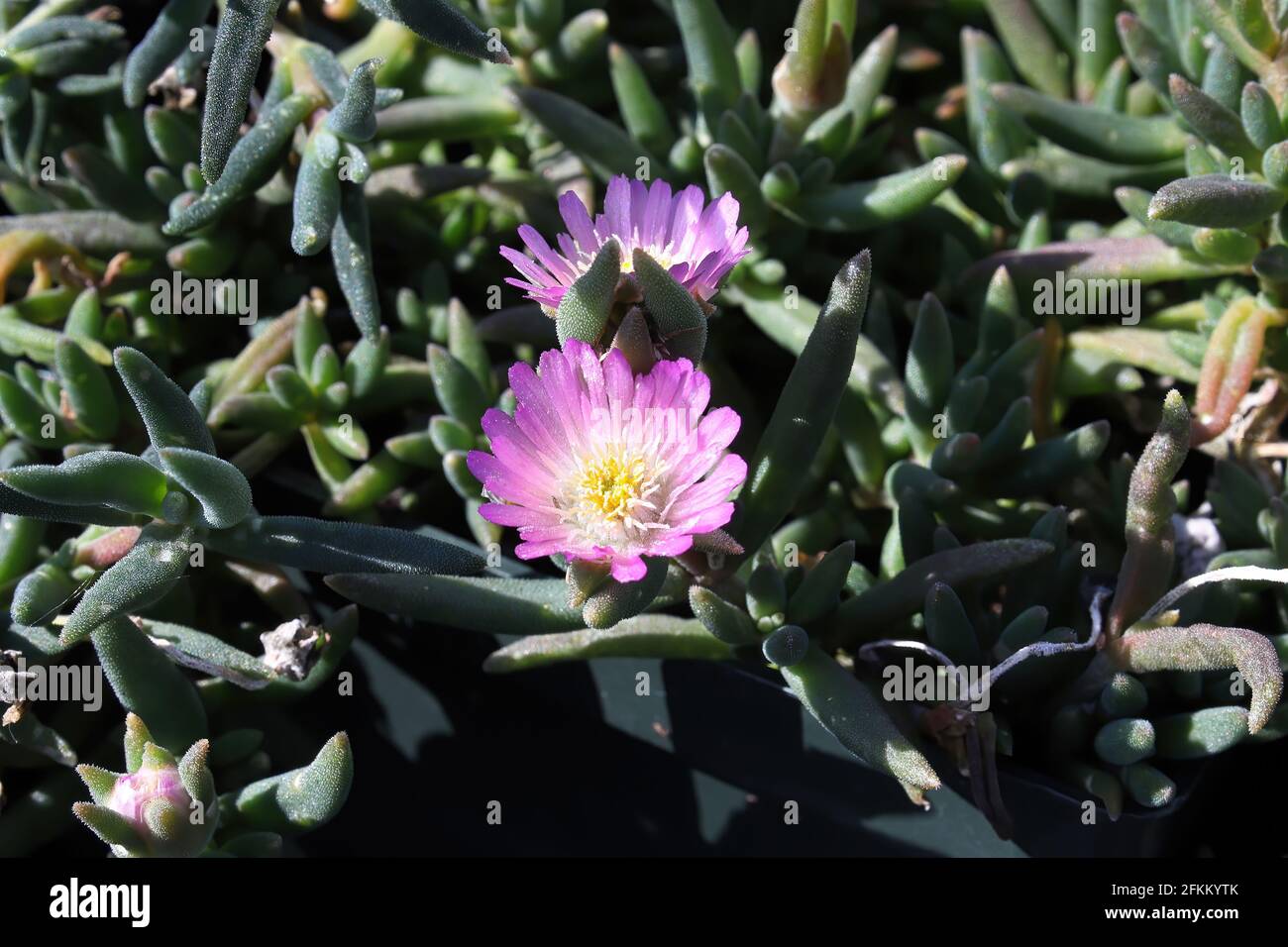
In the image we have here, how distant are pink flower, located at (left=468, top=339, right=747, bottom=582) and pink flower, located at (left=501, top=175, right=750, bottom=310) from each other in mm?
72

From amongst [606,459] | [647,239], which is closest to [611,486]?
[606,459]

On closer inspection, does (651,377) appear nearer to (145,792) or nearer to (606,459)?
(606,459)

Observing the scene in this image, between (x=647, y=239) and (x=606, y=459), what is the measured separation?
8.0 inches

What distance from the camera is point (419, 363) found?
1.30 m

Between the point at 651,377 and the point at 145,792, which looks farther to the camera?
the point at 145,792

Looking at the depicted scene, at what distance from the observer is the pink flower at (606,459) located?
0.77 metres

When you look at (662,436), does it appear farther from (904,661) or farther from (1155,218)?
(1155,218)

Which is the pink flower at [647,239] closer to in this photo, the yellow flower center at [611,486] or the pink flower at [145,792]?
the yellow flower center at [611,486]

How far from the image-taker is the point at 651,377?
31.0 inches

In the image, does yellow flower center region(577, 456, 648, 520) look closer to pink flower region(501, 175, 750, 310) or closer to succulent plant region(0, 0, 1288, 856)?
succulent plant region(0, 0, 1288, 856)

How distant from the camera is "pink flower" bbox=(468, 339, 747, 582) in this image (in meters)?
0.77

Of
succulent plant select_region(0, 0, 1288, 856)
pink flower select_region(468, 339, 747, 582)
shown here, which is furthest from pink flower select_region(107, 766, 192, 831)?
pink flower select_region(468, 339, 747, 582)
